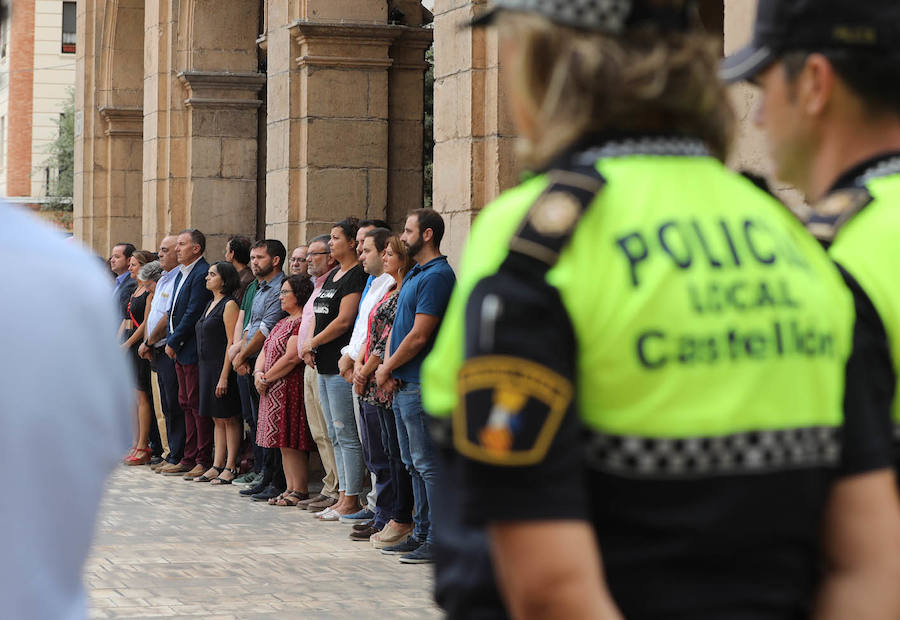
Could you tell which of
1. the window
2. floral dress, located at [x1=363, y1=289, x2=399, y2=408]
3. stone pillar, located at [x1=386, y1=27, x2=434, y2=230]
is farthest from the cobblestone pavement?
the window

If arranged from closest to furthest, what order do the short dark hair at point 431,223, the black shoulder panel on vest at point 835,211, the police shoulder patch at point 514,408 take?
1. the police shoulder patch at point 514,408
2. the black shoulder panel on vest at point 835,211
3. the short dark hair at point 431,223

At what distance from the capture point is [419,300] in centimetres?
873

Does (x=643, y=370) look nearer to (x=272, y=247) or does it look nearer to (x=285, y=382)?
(x=285, y=382)

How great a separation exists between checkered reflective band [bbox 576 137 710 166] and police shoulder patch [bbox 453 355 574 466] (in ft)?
0.92

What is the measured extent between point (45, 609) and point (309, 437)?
9.71 meters

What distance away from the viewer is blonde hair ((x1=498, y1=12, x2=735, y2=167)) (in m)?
1.78

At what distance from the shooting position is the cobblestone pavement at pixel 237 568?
7.52 m

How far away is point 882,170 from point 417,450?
A: 6685mm

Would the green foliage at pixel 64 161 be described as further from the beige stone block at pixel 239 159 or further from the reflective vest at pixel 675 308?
the reflective vest at pixel 675 308

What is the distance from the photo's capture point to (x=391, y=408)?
30.3 feet

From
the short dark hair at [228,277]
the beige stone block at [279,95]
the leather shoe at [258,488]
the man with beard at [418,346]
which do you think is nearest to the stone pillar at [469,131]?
the man with beard at [418,346]

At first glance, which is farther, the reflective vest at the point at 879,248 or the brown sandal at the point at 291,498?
the brown sandal at the point at 291,498

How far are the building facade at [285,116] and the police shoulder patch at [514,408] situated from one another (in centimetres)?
530

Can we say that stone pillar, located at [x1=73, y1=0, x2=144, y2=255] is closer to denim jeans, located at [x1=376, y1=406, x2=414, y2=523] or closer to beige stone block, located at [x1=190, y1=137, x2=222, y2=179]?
beige stone block, located at [x1=190, y1=137, x2=222, y2=179]
